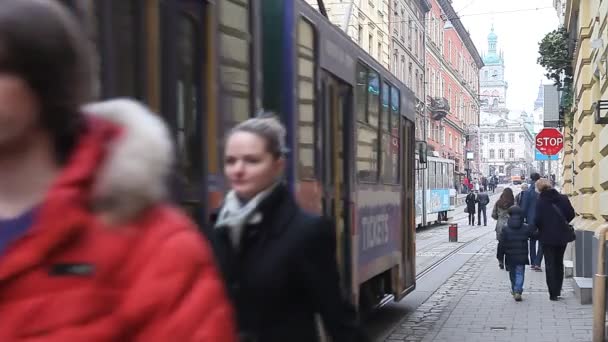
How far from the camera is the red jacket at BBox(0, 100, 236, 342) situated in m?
1.44

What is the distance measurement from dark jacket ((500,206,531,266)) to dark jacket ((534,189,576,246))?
0.71 feet

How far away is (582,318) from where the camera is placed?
10.9m

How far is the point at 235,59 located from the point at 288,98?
3.61 ft

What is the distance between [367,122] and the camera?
9.33 meters

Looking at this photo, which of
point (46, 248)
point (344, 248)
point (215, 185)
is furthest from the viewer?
point (344, 248)

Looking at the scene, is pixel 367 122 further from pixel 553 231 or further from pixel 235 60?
pixel 553 231

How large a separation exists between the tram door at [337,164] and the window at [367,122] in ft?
1.38

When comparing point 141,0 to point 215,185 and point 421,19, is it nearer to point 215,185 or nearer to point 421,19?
point 215,185

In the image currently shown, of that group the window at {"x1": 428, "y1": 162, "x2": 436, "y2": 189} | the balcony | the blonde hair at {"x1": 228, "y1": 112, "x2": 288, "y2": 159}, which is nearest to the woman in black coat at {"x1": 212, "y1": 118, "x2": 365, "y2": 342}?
the blonde hair at {"x1": 228, "y1": 112, "x2": 288, "y2": 159}

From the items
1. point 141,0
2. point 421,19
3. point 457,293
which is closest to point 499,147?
point 421,19

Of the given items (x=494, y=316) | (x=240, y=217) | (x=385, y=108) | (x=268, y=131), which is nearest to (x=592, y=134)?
(x=494, y=316)

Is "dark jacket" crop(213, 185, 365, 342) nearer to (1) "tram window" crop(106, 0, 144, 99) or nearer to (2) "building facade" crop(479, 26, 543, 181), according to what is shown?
(1) "tram window" crop(106, 0, 144, 99)

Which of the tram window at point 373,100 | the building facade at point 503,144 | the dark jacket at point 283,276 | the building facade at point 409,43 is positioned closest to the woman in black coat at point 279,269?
the dark jacket at point 283,276

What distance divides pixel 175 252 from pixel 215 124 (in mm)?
3548
